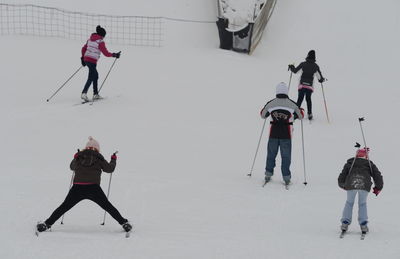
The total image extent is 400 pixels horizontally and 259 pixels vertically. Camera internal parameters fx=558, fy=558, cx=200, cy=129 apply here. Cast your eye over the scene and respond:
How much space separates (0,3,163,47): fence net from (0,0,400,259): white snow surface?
0.55 meters

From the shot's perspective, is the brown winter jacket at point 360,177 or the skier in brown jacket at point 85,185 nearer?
the skier in brown jacket at point 85,185

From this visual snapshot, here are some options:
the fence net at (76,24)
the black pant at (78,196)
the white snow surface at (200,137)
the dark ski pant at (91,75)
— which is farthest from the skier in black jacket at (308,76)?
the black pant at (78,196)

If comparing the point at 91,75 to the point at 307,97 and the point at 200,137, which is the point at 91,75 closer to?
the point at 200,137

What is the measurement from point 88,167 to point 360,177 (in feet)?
9.54

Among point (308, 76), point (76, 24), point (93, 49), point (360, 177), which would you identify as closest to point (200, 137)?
point (308, 76)

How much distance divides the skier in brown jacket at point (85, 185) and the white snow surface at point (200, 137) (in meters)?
0.23

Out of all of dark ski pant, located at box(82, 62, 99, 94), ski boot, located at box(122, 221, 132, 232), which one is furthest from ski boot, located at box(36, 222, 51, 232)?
dark ski pant, located at box(82, 62, 99, 94)

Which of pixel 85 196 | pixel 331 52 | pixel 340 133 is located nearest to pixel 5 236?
pixel 85 196

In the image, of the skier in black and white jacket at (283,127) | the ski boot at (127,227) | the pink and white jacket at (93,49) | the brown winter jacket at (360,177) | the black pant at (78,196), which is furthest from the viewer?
the pink and white jacket at (93,49)

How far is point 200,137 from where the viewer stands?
390 inches

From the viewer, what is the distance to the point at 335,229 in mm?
6453

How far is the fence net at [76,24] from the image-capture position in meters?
15.8

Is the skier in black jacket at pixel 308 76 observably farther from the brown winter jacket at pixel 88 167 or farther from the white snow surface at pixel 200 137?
the brown winter jacket at pixel 88 167

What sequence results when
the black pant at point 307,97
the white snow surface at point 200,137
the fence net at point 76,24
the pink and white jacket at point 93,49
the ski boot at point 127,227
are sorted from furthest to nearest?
1. the fence net at point 76,24
2. the black pant at point 307,97
3. the pink and white jacket at point 93,49
4. the white snow surface at point 200,137
5. the ski boot at point 127,227
